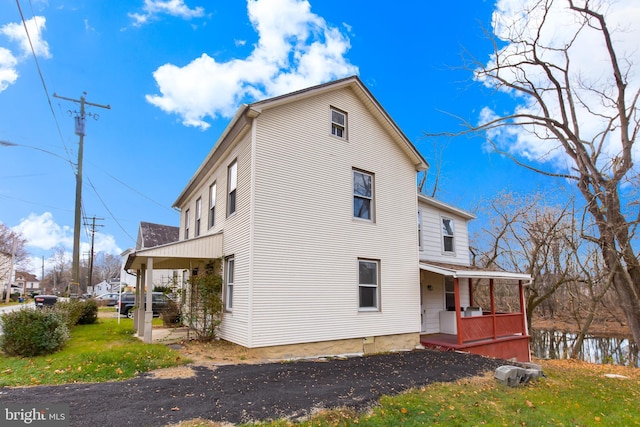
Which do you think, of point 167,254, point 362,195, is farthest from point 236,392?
point 362,195

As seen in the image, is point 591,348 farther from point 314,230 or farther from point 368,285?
point 314,230

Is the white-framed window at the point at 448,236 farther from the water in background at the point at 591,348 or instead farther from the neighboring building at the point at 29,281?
the neighboring building at the point at 29,281

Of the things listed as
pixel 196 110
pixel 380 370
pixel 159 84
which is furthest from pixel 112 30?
pixel 380 370

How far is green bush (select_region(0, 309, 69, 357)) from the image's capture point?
8797 millimetres

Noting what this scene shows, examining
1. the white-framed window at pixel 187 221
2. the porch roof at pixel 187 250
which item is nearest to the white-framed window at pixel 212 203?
the porch roof at pixel 187 250

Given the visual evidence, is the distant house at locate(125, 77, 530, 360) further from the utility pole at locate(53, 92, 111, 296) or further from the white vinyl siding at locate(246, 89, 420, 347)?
the utility pole at locate(53, 92, 111, 296)

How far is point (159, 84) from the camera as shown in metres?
19.1

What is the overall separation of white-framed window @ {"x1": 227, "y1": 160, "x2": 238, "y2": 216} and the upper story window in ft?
29.6

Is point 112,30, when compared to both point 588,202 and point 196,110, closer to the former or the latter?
point 196,110

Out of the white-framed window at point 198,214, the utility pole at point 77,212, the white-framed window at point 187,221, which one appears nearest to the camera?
the white-framed window at point 198,214

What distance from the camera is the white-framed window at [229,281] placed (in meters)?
10.6

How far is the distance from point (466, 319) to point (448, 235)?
14.3ft

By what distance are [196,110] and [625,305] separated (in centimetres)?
2252

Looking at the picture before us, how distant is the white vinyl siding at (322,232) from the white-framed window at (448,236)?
3.51m
